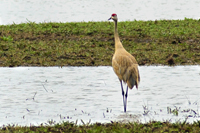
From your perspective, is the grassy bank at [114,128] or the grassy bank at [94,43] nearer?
the grassy bank at [114,128]

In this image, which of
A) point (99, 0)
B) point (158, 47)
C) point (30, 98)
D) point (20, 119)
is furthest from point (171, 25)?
point (99, 0)

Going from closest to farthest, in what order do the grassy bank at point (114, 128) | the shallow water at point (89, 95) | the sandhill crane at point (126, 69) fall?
the grassy bank at point (114, 128) < the shallow water at point (89, 95) < the sandhill crane at point (126, 69)

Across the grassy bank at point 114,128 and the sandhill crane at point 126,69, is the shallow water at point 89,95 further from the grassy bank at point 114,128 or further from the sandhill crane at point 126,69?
the grassy bank at point 114,128

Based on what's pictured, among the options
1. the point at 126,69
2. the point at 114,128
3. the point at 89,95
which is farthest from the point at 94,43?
the point at 114,128

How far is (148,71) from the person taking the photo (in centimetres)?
1275

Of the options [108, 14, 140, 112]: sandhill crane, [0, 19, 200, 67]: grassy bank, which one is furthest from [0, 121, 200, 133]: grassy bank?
Result: [0, 19, 200, 67]: grassy bank

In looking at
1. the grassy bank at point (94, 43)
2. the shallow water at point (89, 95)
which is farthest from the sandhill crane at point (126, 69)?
the grassy bank at point (94, 43)

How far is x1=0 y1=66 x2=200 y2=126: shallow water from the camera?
28.6ft

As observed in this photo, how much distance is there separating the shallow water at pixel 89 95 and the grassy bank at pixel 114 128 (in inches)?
27.7

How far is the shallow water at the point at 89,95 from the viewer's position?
8711 mm

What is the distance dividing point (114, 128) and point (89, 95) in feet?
9.26

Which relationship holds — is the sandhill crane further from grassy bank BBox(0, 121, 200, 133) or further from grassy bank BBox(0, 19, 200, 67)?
grassy bank BBox(0, 19, 200, 67)

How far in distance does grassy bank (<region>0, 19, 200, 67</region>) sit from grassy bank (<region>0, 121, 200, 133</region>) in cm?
597

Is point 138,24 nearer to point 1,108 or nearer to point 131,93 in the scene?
point 131,93
